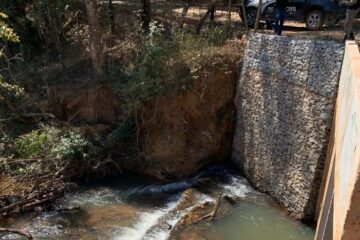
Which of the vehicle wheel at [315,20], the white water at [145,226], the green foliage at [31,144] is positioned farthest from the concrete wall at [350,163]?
the green foliage at [31,144]

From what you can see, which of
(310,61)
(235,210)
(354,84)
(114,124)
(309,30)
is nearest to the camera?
(354,84)

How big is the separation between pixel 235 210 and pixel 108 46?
6.99 m

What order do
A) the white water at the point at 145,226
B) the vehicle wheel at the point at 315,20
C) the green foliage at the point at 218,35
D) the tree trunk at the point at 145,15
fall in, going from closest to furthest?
the white water at the point at 145,226 < the green foliage at the point at 218,35 < the vehicle wheel at the point at 315,20 < the tree trunk at the point at 145,15

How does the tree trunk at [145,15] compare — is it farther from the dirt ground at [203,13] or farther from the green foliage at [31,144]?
the green foliage at [31,144]

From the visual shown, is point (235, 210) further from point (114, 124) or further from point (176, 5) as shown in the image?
point (176, 5)

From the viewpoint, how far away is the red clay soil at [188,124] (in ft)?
40.6

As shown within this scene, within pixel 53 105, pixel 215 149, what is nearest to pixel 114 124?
pixel 53 105

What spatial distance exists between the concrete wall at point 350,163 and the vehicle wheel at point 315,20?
6.34 meters

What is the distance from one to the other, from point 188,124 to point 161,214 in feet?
9.55

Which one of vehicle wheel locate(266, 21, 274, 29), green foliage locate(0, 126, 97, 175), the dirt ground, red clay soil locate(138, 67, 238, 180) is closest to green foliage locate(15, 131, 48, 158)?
green foliage locate(0, 126, 97, 175)

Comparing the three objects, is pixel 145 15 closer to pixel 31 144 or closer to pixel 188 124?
pixel 188 124

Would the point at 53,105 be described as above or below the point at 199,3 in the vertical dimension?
below

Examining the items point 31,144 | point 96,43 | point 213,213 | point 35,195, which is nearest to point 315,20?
point 96,43

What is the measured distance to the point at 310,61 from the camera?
9586 mm
